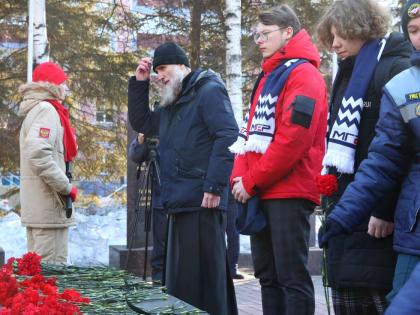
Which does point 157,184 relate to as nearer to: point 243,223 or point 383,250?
point 243,223

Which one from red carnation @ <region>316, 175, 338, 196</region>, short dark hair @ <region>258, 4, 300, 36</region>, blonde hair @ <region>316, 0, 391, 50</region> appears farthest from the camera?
short dark hair @ <region>258, 4, 300, 36</region>

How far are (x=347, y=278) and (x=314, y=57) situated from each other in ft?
5.08

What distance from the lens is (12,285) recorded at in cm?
259

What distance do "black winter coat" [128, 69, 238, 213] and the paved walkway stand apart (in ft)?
5.86

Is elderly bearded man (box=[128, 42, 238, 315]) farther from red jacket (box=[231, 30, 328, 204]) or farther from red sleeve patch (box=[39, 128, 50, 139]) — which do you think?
red sleeve patch (box=[39, 128, 50, 139])

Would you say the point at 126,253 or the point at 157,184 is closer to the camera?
the point at 157,184

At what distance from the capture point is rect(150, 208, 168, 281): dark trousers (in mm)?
6844

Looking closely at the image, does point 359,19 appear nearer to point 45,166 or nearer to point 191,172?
point 191,172

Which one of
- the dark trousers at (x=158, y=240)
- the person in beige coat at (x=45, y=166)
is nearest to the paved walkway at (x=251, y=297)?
the dark trousers at (x=158, y=240)

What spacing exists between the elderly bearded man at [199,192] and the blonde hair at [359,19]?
52.9 inches

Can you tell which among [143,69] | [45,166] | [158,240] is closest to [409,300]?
[143,69]

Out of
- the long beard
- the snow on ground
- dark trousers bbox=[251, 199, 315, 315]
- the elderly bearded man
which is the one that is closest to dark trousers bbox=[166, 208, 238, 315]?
the elderly bearded man

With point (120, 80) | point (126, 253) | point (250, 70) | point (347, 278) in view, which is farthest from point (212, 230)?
point (250, 70)

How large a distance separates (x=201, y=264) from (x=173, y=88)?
1.27 m
